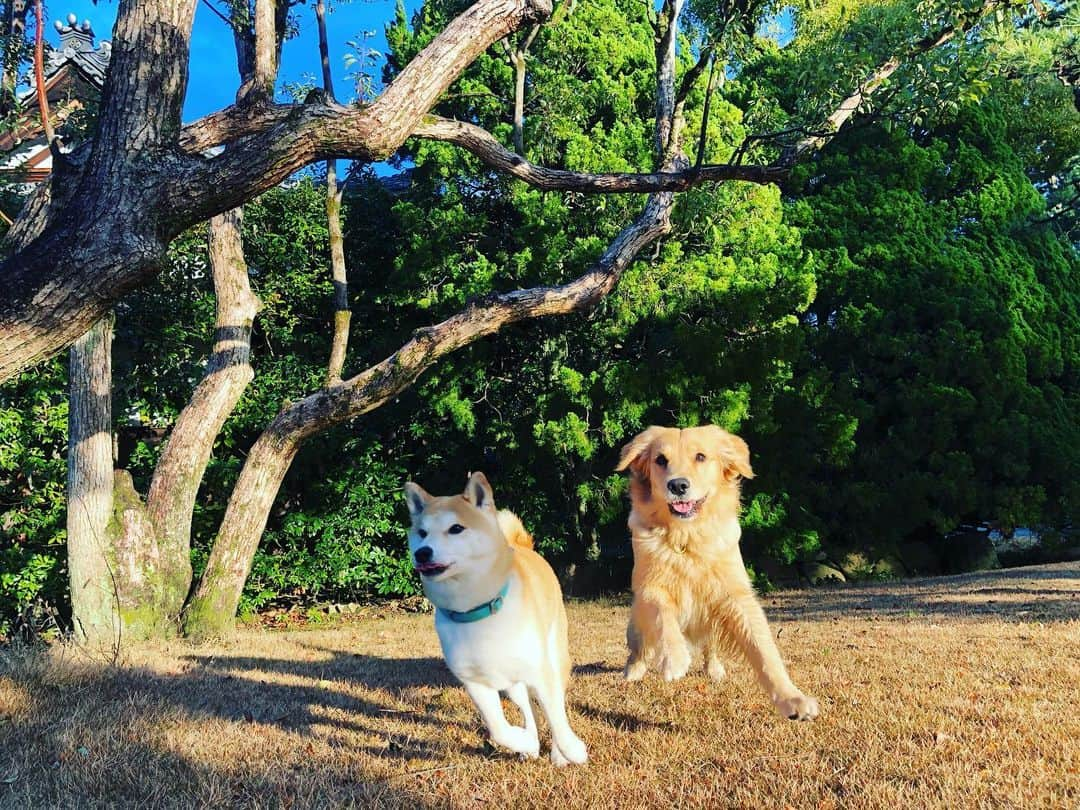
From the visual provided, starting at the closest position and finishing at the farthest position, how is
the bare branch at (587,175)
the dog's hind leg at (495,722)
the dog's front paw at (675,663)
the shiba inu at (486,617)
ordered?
the shiba inu at (486,617) → the dog's hind leg at (495,722) → the dog's front paw at (675,663) → the bare branch at (587,175)

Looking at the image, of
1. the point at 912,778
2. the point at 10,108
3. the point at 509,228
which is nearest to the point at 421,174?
the point at 509,228

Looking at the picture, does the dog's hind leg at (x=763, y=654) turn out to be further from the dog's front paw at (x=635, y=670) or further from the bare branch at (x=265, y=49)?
the bare branch at (x=265, y=49)

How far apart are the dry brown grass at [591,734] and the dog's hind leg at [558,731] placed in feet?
0.22

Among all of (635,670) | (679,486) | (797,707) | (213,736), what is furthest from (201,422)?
(797,707)

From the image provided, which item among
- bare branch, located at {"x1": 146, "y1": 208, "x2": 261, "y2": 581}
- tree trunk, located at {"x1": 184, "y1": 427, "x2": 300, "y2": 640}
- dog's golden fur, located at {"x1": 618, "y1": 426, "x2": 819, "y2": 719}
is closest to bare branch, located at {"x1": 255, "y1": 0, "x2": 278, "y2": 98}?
bare branch, located at {"x1": 146, "y1": 208, "x2": 261, "y2": 581}

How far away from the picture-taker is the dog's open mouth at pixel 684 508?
440 centimetres

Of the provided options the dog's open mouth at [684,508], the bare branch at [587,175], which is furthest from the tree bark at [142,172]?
the dog's open mouth at [684,508]

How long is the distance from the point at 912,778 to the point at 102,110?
441 centimetres

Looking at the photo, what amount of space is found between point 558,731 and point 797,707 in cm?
108

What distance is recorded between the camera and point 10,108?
27.3 ft

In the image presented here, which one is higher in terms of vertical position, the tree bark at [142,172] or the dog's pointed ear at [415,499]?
the tree bark at [142,172]

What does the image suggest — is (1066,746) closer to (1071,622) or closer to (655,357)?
(1071,622)

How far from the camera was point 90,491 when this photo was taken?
26.3ft

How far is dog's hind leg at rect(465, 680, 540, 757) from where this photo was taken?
141 inches
